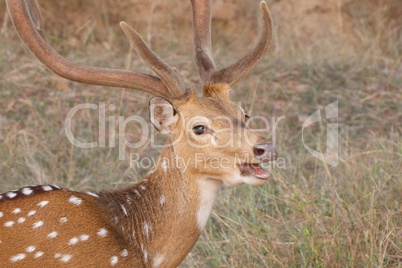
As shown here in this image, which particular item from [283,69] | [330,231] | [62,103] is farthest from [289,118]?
[330,231]

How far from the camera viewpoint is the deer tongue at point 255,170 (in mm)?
3930

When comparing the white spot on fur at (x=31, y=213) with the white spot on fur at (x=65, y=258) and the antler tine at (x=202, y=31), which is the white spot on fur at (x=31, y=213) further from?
the antler tine at (x=202, y=31)

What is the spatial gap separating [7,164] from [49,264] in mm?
2530

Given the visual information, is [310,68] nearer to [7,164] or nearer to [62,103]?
[62,103]

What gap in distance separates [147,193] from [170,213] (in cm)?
18

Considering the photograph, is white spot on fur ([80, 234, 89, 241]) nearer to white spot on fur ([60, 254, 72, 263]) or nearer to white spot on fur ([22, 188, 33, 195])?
white spot on fur ([60, 254, 72, 263])

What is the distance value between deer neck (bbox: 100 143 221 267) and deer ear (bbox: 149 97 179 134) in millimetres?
160

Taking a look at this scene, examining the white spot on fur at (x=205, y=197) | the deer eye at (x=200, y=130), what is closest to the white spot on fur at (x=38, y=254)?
the white spot on fur at (x=205, y=197)

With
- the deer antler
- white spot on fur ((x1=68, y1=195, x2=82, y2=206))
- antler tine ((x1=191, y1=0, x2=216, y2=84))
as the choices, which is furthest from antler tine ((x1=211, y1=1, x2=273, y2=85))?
white spot on fur ((x1=68, y1=195, x2=82, y2=206))

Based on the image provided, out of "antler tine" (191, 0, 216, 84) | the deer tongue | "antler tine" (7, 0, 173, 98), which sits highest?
"antler tine" (191, 0, 216, 84)

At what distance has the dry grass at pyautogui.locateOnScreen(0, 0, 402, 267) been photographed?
485 centimetres

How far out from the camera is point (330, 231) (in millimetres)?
4855

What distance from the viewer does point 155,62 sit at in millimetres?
4039

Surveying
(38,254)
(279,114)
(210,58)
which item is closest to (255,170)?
(210,58)
